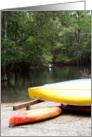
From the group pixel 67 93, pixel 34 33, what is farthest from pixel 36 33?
pixel 67 93

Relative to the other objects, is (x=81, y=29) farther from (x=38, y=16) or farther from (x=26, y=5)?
(x=26, y=5)

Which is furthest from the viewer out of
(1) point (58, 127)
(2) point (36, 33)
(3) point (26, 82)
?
(2) point (36, 33)

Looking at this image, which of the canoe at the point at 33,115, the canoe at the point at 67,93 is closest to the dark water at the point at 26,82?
the canoe at the point at 67,93

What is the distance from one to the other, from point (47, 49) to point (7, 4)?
25.8ft

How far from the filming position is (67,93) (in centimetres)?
353

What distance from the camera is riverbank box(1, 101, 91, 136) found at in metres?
2.41

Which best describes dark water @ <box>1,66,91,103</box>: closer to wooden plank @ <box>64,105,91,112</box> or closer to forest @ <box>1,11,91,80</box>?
forest @ <box>1,11,91,80</box>

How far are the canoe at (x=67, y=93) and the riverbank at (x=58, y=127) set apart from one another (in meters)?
0.23

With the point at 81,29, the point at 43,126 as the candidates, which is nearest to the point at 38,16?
the point at 81,29

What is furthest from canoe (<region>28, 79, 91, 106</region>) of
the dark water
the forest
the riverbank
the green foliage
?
the green foliage

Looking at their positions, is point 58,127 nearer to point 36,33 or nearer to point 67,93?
point 67,93

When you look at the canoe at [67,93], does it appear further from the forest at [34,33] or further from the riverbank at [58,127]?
the forest at [34,33]

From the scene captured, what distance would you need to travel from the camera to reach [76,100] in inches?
134

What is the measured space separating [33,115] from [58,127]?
501 millimetres
